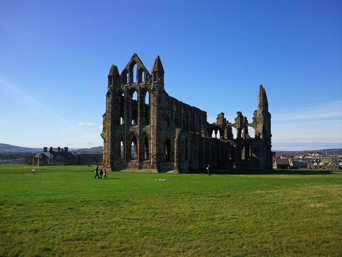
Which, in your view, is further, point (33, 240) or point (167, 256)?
point (33, 240)

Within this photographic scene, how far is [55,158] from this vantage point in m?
88.1

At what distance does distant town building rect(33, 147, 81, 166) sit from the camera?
3339 inches

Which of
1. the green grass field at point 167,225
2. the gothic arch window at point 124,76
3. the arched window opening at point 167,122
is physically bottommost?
the green grass field at point 167,225

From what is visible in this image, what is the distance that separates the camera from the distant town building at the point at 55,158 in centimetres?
8481

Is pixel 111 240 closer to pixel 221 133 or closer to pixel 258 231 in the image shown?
pixel 258 231

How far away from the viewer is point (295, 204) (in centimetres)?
1384

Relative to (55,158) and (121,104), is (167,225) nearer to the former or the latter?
(121,104)

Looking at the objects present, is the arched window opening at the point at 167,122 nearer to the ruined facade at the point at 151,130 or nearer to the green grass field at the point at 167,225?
the ruined facade at the point at 151,130

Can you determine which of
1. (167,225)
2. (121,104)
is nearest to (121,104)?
(121,104)

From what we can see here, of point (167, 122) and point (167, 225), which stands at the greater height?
point (167, 122)

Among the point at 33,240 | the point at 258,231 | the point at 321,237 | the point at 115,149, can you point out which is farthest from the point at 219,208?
the point at 115,149

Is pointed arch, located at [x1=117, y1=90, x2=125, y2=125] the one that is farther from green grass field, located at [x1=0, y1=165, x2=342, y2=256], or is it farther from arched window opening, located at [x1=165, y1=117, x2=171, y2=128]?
green grass field, located at [x1=0, y1=165, x2=342, y2=256]

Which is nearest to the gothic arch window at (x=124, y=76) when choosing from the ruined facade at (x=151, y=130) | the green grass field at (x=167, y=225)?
the ruined facade at (x=151, y=130)

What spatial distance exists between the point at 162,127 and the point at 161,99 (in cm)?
375
